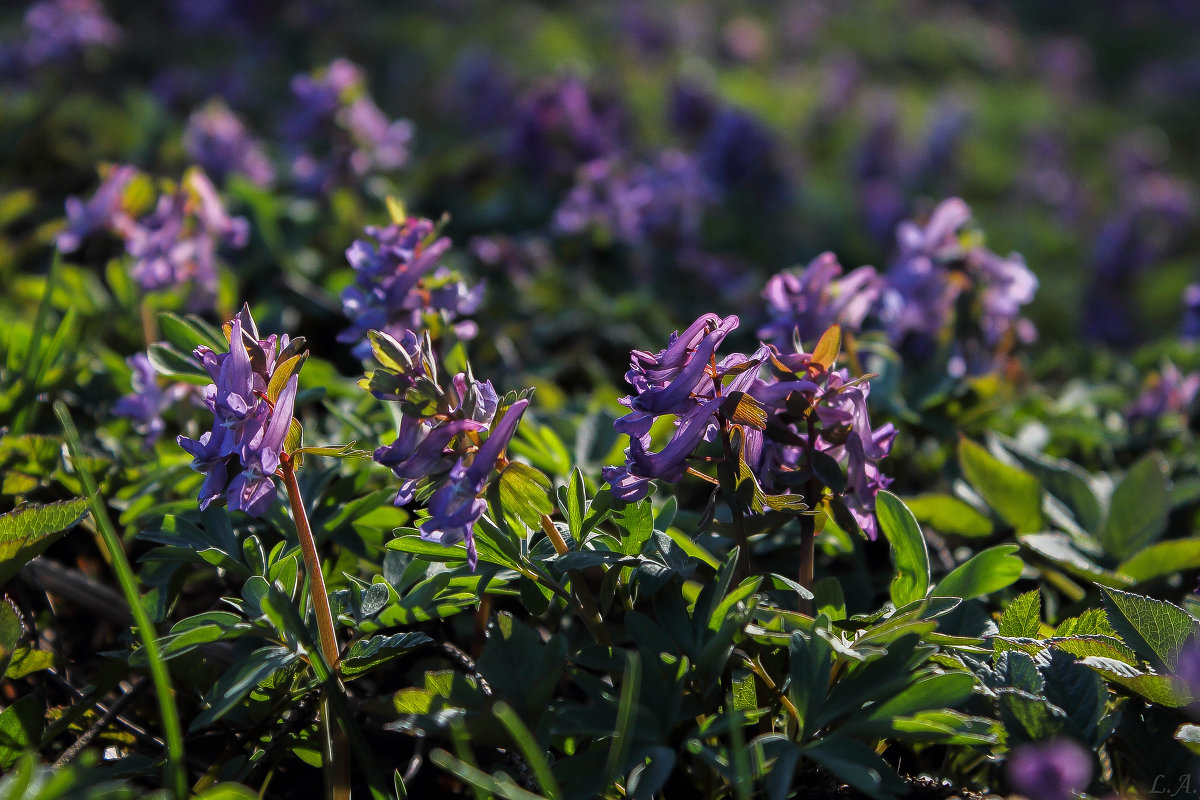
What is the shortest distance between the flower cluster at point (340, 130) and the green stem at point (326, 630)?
2382 millimetres

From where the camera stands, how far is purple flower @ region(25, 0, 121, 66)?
5.09m

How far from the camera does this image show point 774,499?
1452 millimetres

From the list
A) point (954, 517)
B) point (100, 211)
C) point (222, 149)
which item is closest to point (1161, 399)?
point (954, 517)

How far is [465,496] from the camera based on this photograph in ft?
4.42

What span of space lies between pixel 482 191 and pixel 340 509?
3.22 m

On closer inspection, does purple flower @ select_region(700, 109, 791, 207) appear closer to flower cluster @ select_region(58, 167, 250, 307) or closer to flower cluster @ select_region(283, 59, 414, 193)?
flower cluster @ select_region(283, 59, 414, 193)

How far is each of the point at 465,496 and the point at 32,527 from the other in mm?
927

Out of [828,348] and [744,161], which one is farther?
[744,161]

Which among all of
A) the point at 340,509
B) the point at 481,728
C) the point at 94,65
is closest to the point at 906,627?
the point at 481,728

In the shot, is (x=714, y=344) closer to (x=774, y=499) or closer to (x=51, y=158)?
(x=774, y=499)

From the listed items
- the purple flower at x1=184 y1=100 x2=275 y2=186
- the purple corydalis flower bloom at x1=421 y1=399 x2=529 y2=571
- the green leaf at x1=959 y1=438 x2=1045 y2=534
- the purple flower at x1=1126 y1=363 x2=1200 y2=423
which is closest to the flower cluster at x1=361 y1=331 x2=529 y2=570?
the purple corydalis flower bloom at x1=421 y1=399 x2=529 y2=571

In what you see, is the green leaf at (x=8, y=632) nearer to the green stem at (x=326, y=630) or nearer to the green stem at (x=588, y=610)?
the green stem at (x=326, y=630)

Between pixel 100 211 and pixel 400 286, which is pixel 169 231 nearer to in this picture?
pixel 100 211

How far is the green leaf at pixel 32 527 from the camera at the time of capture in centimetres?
163
